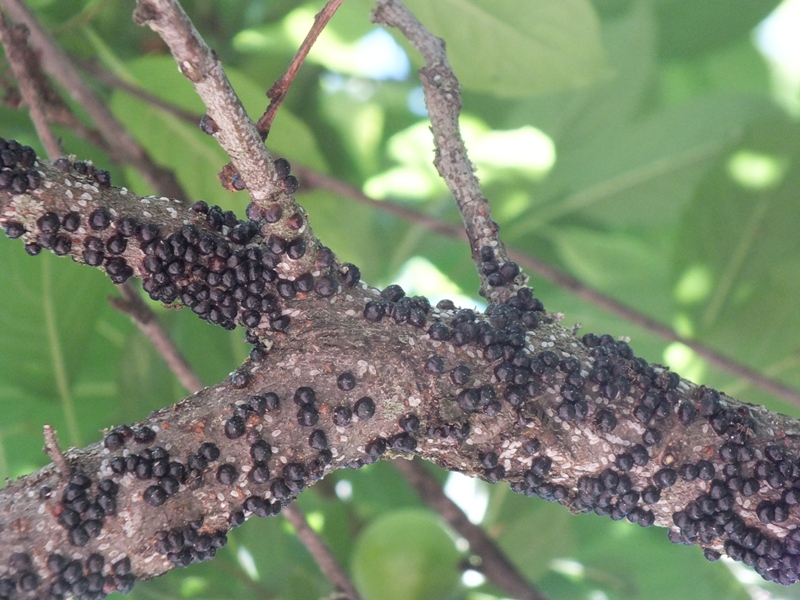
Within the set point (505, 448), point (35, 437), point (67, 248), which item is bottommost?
point (505, 448)

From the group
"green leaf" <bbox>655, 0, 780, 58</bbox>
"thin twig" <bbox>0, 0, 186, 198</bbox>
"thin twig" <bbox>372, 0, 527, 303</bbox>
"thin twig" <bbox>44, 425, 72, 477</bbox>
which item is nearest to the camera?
"thin twig" <bbox>44, 425, 72, 477</bbox>

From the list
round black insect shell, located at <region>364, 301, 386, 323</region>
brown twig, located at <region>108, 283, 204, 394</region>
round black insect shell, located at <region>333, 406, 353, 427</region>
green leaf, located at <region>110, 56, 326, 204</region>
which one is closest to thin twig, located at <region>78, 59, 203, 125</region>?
green leaf, located at <region>110, 56, 326, 204</region>

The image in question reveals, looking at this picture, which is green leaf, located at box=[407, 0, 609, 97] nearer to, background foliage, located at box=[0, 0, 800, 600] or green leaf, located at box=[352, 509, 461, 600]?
background foliage, located at box=[0, 0, 800, 600]

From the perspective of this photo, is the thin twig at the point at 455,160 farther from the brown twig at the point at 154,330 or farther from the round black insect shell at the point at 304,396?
the brown twig at the point at 154,330

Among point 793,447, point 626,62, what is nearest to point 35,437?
point 793,447

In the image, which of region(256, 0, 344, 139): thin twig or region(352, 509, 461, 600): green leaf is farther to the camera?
region(352, 509, 461, 600): green leaf

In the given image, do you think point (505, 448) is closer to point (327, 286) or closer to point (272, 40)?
point (327, 286)
